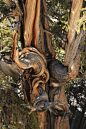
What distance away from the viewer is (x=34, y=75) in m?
3.13

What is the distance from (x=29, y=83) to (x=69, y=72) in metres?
0.64

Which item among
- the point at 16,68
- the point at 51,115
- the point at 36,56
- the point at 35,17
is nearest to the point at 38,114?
the point at 51,115

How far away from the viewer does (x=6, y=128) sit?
8.68 ft

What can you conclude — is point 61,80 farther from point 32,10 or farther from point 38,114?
point 32,10

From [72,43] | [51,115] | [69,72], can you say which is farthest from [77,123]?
[72,43]

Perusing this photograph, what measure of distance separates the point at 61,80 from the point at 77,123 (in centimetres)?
195

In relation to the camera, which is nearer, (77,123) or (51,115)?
(51,115)

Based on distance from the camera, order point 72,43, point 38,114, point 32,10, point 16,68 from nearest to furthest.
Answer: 1. point 16,68
2. point 32,10
3. point 72,43
4. point 38,114

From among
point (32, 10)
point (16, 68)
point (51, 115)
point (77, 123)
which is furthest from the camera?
point (77, 123)

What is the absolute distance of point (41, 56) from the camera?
10.3 feet

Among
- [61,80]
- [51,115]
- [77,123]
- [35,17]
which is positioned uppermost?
[35,17]

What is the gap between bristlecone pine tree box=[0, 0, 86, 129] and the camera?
2969 mm

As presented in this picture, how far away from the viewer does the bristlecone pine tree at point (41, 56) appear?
2969mm

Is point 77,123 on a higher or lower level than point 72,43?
lower
